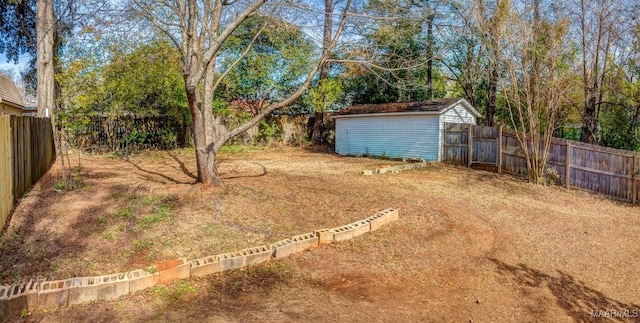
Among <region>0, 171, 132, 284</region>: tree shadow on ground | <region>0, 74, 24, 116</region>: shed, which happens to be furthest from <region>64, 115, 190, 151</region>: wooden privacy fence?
<region>0, 171, 132, 284</region>: tree shadow on ground

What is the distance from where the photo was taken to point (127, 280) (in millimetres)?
3070

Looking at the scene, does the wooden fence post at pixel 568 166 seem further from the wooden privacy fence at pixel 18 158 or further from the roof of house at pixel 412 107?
the wooden privacy fence at pixel 18 158

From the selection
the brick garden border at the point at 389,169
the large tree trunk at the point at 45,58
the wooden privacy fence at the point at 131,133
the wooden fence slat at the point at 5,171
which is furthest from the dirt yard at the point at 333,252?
Answer: the wooden privacy fence at the point at 131,133

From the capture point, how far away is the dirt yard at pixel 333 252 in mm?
3055

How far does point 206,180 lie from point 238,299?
3.40m

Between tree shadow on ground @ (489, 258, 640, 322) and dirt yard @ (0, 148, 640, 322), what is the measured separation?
2cm

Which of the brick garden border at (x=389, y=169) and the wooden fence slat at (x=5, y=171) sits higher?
the wooden fence slat at (x=5, y=171)

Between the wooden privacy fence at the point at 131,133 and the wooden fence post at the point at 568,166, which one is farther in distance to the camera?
the wooden privacy fence at the point at 131,133

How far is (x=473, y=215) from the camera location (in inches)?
245

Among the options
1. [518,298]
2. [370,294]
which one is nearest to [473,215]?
[518,298]

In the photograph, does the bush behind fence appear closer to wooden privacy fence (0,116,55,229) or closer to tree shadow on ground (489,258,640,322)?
wooden privacy fence (0,116,55,229)

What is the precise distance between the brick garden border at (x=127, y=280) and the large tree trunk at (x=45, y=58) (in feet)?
32.7

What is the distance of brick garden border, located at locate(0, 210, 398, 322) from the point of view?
2725 millimetres

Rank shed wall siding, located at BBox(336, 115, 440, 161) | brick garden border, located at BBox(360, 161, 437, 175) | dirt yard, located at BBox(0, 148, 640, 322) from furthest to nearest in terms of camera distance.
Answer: shed wall siding, located at BBox(336, 115, 440, 161), brick garden border, located at BBox(360, 161, 437, 175), dirt yard, located at BBox(0, 148, 640, 322)
